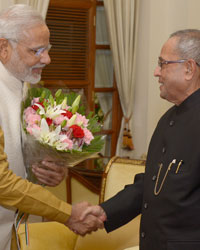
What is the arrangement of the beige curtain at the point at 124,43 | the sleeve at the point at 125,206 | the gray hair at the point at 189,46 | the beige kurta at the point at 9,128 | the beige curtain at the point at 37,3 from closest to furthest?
1. the gray hair at the point at 189,46
2. the beige kurta at the point at 9,128
3. the sleeve at the point at 125,206
4. the beige curtain at the point at 37,3
5. the beige curtain at the point at 124,43

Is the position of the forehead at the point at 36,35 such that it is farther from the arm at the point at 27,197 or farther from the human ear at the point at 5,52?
the arm at the point at 27,197

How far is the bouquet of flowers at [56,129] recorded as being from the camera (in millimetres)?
2373

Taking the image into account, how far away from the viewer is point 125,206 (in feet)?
8.94

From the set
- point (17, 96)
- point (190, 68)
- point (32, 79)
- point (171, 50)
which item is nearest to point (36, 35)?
point (32, 79)

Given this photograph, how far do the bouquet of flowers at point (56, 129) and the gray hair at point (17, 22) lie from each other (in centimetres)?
29

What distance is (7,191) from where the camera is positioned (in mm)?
2404

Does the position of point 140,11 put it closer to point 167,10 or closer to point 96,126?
point 167,10

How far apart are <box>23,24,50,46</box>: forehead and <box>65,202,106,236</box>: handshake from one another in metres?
0.90

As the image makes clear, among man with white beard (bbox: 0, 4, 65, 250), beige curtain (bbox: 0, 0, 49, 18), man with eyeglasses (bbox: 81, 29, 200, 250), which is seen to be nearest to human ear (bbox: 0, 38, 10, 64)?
man with white beard (bbox: 0, 4, 65, 250)

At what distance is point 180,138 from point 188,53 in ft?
1.28

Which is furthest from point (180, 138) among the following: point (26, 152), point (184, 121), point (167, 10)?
point (167, 10)

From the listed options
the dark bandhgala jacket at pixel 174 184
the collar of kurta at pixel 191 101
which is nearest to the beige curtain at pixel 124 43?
the dark bandhgala jacket at pixel 174 184

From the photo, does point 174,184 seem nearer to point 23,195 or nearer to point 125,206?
point 125,206

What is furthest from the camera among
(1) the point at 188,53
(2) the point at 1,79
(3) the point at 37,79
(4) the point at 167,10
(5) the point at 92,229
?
(4) the point at 167,10
